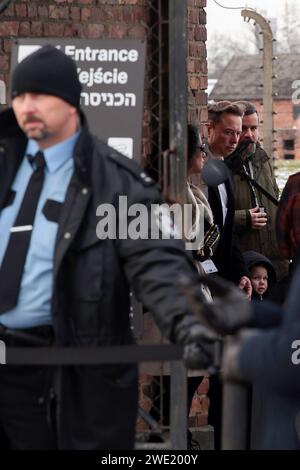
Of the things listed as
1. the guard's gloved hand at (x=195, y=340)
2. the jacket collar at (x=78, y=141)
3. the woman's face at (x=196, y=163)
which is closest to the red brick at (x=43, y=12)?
the woman's face at (x=196, y=163)

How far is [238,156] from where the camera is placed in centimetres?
813

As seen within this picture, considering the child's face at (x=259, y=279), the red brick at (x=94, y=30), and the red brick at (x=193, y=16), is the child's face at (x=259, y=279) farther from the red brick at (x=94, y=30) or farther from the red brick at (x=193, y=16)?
the red brick at (x=94, y=30)

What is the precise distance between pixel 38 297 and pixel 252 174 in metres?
4.24

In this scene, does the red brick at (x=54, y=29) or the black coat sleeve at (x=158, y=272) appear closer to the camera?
the black coat sleeve at (x=158, y=272)

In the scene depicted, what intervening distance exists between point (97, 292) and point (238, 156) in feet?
13.8

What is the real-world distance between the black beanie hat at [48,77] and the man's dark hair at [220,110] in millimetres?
3601

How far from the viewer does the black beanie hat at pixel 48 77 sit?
414 centimetres

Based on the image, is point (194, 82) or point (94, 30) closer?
point (94, 30)

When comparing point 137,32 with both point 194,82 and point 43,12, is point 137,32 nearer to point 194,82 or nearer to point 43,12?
point 43,12

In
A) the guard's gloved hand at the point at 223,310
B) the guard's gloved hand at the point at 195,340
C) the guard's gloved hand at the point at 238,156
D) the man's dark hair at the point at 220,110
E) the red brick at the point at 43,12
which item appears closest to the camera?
the guard's gloved hand at the point at 223,310

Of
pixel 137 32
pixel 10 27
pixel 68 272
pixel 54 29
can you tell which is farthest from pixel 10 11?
pixel 68 272

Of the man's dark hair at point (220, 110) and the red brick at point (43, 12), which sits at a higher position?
the red brick at point (43, 12)

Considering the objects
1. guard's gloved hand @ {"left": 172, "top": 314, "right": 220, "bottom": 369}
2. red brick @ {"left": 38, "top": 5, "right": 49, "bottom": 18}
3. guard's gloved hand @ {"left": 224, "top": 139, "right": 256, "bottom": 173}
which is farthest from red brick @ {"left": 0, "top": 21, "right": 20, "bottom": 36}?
guard's gloved hand @ {"left": 172, "top": 314, "right": 220, "bottom": 369}
